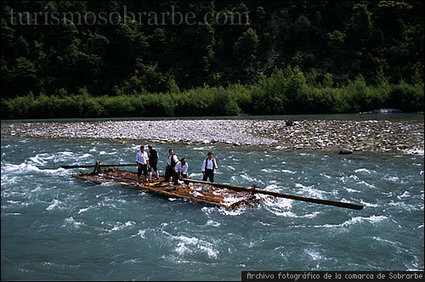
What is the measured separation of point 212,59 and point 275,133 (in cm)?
6467

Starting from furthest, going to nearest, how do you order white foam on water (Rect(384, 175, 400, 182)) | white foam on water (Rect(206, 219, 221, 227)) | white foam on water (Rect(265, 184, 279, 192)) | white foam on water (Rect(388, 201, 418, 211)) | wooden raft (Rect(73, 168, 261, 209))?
white foam on water (Rect(384, 175, 400, 182)) < white foam on water (Rect(265, 184, 279, 192)) < wooden raft (Rect(73, 168, 261, 209)) < white foam on water (Rect(388, 201, 418, 211)) < white foam on water (Rect(206, 219, 221, 227))

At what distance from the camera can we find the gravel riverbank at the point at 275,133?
83.8 ft

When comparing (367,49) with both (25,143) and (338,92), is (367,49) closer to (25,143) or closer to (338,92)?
(338,92)

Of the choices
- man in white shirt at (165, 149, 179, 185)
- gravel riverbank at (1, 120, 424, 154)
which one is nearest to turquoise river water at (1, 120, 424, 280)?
man in white shirt at (165, 149, 179, 185)

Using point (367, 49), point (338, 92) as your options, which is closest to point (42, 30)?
point (338, 92)

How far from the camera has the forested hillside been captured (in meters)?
56.9

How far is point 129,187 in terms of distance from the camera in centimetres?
1579

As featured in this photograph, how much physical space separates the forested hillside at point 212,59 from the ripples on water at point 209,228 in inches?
1532

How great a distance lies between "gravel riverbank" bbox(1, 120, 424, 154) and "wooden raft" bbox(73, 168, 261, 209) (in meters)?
12.2

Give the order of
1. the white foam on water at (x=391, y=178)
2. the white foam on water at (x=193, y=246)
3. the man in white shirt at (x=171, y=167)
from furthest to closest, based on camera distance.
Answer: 1. the white foam on water at (x=391, y=178)
2. the man in white shirt at (x=171, y=167)
3. the white foam on water at (x=193, y=246)

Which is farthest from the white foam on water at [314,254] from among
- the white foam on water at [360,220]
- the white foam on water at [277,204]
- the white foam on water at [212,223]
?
the white foam on water at [212,223]
